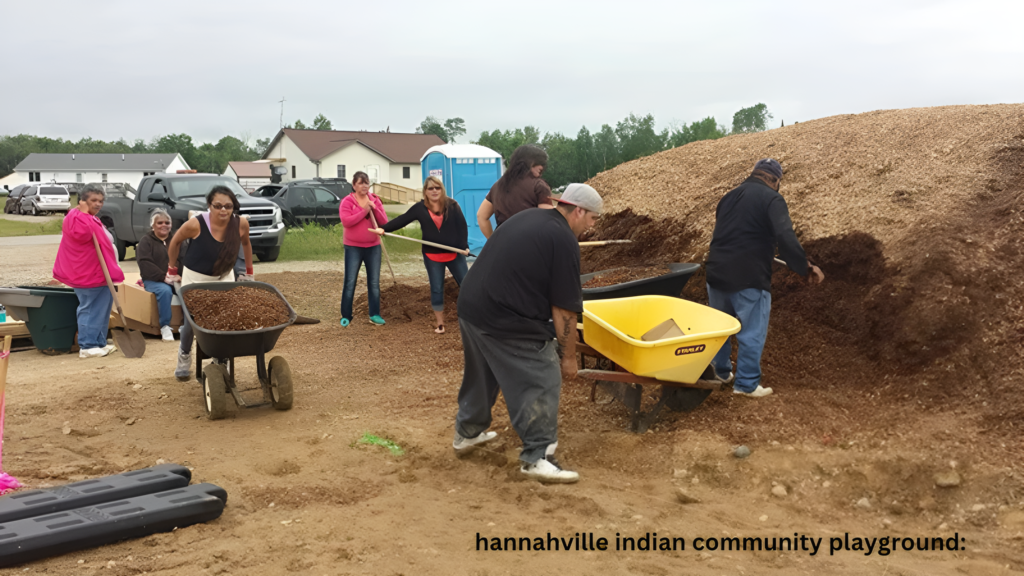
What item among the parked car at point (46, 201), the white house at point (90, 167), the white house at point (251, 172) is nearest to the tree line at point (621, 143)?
the parked car at point (46, 201)

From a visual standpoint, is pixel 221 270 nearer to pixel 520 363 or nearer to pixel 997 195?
pixel 520 363

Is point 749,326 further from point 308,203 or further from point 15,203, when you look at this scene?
point 15,203

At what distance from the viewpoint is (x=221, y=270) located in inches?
243

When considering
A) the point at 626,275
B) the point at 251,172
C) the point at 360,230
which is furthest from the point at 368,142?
the point at 626,275

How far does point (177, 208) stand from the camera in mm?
14289

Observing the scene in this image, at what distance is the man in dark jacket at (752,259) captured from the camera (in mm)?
5285

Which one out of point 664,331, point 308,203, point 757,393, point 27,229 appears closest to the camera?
point 664,331

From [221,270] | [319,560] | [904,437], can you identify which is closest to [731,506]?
[904,437]

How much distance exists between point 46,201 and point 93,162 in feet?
153

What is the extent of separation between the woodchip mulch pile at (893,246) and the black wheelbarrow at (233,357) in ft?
12.7

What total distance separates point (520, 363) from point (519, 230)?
752 millimetres

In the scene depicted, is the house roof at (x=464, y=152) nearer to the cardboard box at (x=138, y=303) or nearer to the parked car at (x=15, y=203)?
the cardboard box at (x=138, y=303)

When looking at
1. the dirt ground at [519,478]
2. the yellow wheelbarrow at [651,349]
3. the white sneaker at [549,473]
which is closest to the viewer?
the dirt ground at [519,478]

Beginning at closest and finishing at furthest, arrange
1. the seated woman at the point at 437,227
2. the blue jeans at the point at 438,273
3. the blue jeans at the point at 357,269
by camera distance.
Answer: the seated woman at the point at 437,227 < the blue jeans at the point at 438,273 < the blue jeans at the point at 357,269
